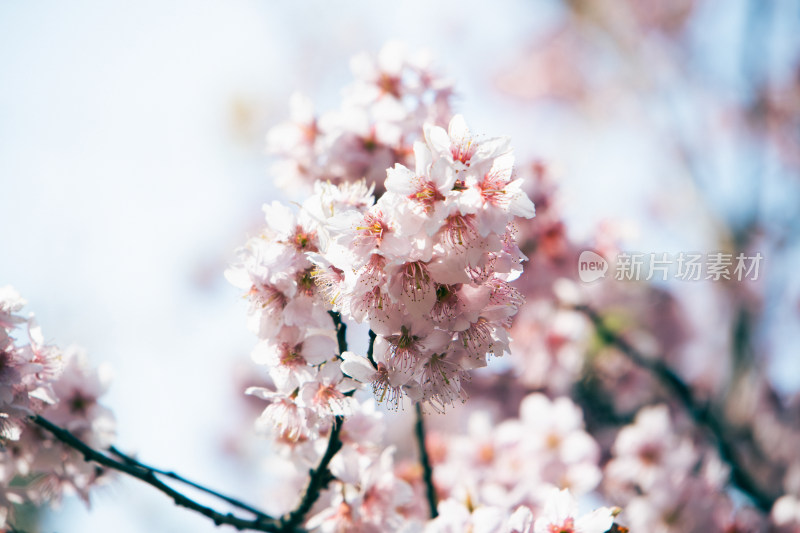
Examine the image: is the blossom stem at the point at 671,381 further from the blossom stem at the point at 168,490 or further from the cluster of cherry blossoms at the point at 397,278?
the blossom stem at the point at 168,490

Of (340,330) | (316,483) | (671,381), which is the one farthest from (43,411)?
(671,381)

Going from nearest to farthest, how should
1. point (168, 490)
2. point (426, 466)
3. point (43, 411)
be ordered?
point (168, 490) < point (43, 411) < point (426, 466)

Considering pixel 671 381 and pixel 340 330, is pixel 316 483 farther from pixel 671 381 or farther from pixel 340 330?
pixel 671 381

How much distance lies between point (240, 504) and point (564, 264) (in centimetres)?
202

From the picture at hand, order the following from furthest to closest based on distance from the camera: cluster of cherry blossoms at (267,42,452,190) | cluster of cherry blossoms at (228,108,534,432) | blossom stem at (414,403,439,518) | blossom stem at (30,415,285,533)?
cluster of cherry blossoms at (267,42,452,190)
blossom stem at (414,403,439,518)
blossom stem at (30,415,285,533)
cluster of cherry blossoms at (228,108,534,432)

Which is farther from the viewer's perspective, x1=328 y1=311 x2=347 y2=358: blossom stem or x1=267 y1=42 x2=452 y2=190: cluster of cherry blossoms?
x1=267 y1=42 x2=452 y2=190: cluster of cherry blossoms

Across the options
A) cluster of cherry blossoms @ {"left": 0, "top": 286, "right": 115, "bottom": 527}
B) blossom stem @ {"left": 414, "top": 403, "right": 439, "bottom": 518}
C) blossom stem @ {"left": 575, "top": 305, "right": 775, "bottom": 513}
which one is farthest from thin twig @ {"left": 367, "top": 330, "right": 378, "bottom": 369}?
blossom stem @ {"left": 575, "top": 305, "right": 775, "bottom": 513}

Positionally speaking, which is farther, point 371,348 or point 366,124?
point 366,124

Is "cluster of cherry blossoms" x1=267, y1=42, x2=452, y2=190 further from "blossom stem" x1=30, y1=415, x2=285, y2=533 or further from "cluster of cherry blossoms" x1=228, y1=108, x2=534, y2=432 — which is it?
"blossom stem" x1=30, y1=415, x2=285, y2=533

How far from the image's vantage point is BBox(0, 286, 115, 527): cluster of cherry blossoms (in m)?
1.54

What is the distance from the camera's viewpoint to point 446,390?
1351 millimetres

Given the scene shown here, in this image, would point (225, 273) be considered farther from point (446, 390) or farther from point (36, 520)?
point (36, 520)

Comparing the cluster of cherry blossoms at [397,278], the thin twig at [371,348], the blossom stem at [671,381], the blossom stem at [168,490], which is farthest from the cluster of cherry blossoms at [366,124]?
the blossom stem at [671,381]

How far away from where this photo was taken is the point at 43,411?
180 centimetres
